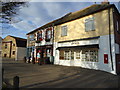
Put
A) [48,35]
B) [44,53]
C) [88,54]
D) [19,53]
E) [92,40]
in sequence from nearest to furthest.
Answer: [92,40] → [88,54] → [48,35] → [44,53] → [19,53]

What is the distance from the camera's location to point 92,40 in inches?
418

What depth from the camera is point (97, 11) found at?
10.5 meters

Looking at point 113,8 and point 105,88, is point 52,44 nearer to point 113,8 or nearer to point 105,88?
point 113,8

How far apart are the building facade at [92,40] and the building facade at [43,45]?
5.17ft

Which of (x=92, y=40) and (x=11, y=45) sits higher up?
(x=11, y=45)

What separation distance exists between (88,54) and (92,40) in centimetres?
169

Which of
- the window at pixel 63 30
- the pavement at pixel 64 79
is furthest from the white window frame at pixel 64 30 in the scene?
the pavement at pixel 64 79

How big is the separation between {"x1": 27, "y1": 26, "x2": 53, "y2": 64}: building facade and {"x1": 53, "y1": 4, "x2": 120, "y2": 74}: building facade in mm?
1577

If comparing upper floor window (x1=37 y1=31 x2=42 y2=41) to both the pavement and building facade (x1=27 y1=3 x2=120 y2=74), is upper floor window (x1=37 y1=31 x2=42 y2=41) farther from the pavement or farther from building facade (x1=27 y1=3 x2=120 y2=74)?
the pavement

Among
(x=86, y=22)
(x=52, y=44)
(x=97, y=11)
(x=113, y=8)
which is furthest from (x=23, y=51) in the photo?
(x=113, y=8)

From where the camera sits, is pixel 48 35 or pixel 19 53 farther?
pixel 19 53

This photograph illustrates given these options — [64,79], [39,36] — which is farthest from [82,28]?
[39,36]

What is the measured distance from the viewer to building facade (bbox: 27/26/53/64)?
1556 centimetres

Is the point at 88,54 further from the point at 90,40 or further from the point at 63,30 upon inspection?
the point at 63,30
